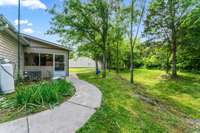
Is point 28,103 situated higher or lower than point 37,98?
lower

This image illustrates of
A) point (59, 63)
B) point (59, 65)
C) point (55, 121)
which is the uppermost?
point (59, 63)

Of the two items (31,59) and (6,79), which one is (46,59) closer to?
(31,59)

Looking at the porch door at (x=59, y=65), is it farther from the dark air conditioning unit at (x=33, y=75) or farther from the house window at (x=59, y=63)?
the dark air conditioning unit at (x=33, y=75)

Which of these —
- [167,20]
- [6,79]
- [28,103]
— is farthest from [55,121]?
[167,20]

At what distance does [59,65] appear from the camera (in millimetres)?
17094

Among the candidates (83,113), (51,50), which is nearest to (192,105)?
(83,113)

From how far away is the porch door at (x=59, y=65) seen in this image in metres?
16.7

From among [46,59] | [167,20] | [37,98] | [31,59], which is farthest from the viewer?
[167,20]

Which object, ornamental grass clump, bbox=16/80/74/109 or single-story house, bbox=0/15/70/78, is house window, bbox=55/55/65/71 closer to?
single-story house, bbox=0/15/70/78

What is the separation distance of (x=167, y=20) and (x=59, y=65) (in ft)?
36.0

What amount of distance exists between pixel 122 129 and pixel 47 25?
→ 15.9m

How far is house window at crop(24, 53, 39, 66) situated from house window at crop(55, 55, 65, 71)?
5.61 feet

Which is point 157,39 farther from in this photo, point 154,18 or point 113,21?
point 113,21

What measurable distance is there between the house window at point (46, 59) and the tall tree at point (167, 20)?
9.93 meters
